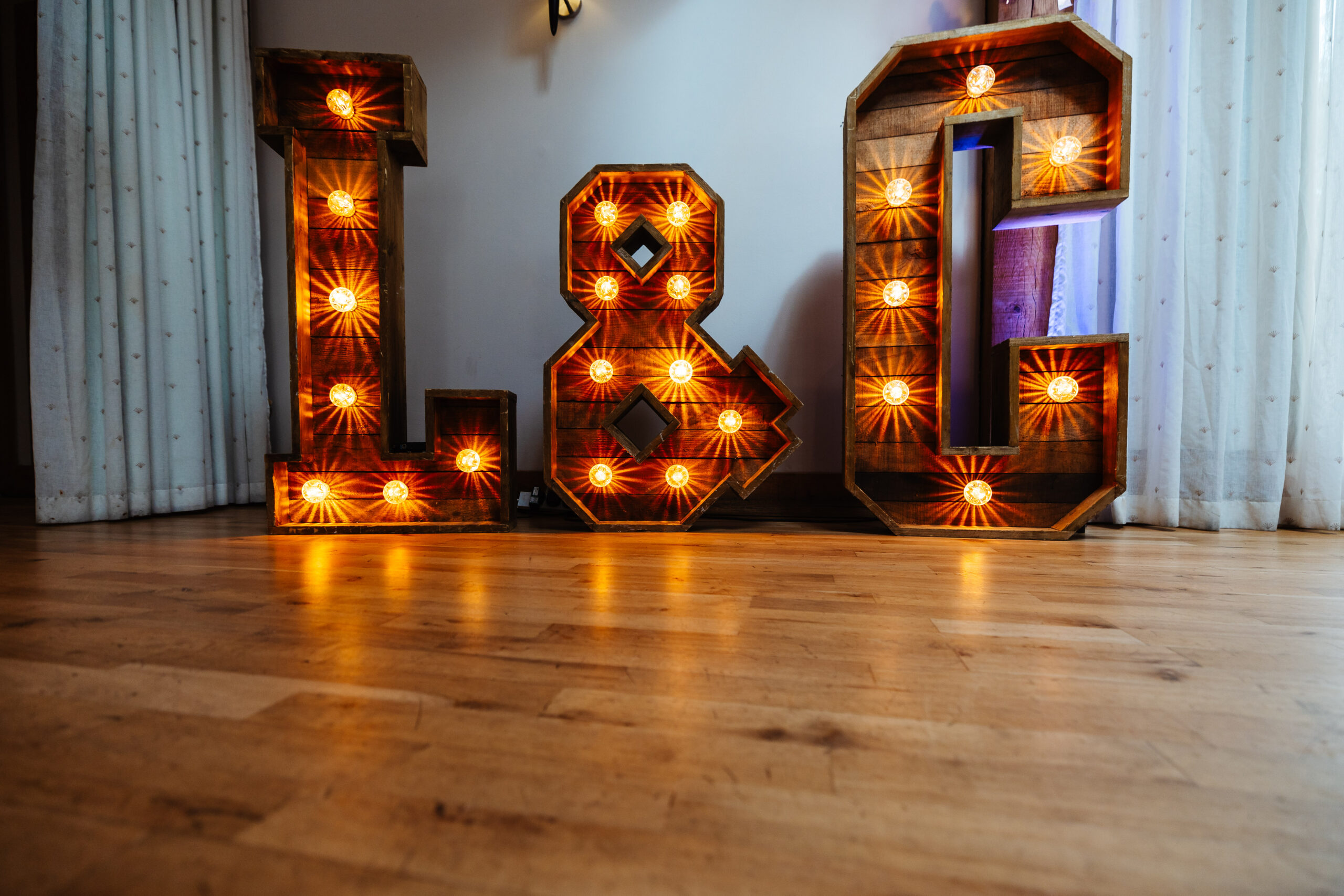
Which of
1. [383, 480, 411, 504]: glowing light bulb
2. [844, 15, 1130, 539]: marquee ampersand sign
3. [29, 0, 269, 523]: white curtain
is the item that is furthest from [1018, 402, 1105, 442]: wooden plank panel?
[29, 0, 269, 523]: white curtain

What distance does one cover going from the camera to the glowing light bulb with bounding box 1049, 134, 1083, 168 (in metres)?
1.49

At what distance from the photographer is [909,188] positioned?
1577 millimetres

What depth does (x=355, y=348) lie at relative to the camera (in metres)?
1.58

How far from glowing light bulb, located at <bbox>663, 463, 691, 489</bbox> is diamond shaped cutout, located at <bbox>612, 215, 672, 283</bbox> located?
0.52 m

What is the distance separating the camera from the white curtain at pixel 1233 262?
1.54 metres

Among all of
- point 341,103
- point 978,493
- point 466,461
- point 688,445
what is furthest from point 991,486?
point 341,103

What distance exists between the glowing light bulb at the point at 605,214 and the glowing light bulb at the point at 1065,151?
1141mm

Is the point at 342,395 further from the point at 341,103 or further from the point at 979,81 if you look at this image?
the point at 979,81

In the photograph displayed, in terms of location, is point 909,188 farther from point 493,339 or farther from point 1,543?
point 1,543

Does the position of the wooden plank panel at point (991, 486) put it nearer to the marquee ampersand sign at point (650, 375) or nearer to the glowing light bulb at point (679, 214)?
the marquee ampersand sign at point (650, 375)

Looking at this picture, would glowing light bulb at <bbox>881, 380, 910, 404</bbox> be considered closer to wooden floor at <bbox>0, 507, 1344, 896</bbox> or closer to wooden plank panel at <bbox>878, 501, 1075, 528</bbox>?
wooden plank panel at <bbox>878, 501, 1075, 528</bbox>

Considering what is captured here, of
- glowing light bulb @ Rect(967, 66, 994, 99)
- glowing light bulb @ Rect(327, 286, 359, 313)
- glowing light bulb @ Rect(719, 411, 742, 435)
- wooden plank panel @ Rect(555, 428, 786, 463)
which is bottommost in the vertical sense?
wooden plank panel @ Rect(555, 428, 786, 463)

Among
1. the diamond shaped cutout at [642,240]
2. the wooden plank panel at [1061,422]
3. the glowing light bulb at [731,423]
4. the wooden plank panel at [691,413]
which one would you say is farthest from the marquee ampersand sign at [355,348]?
the wooden plank panel at [1061,422]

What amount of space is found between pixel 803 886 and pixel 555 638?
46 cm
